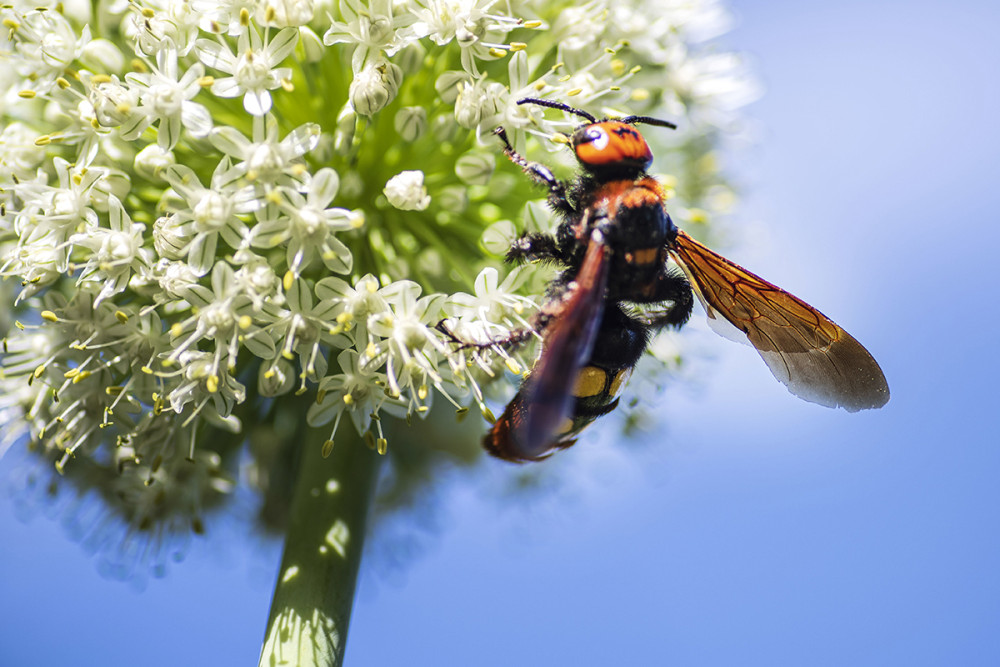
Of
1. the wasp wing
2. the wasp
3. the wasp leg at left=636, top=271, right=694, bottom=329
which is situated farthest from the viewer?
the wasp leg at left=636, top=271, right=694, bottom=329

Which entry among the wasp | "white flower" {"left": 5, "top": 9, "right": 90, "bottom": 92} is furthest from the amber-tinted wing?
"white flower" {"left": 5, "top": 9, "right": 90, "bottom": 92}

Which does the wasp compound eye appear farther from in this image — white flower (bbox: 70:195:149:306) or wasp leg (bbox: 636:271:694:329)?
white flower (bbox: 70:195:149:306)

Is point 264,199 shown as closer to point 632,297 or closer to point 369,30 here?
point 369,30

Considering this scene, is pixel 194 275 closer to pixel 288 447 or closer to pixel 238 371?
pixel 238 371

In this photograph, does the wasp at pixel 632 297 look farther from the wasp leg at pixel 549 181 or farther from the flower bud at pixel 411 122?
the flower bud at pixel 411 122

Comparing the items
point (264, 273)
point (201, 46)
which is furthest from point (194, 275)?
point (201, 46)

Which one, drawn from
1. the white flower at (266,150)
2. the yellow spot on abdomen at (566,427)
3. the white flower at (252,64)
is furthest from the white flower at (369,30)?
the yellow spot on abdomen at (566,427)
